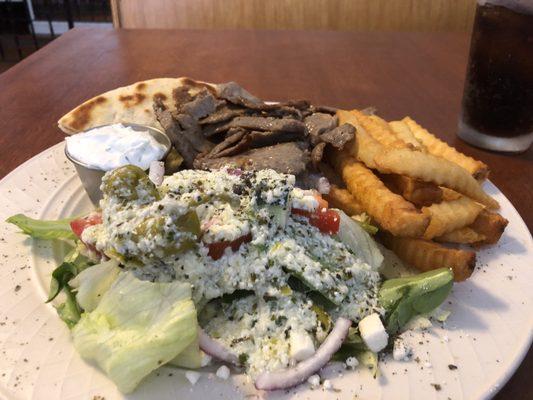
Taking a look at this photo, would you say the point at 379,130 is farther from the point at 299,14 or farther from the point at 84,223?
the point at 299,14

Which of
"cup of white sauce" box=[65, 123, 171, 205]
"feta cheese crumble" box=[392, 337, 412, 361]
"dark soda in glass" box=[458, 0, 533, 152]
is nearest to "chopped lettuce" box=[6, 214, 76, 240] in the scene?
"cup of white sauce" box=[65, 123, 171, 205]

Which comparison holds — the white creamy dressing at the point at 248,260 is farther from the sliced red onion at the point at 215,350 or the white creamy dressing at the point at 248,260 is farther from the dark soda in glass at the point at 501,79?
the dark soda in glass at the point at 501,79

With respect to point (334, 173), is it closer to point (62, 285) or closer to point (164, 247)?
point (164, 247)

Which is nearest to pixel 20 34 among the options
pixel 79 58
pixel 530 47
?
pixel 79 58

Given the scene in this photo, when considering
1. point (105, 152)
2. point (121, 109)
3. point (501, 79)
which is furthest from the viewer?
point (121, 109)

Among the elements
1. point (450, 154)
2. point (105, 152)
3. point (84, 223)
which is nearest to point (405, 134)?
point (450, 154)
